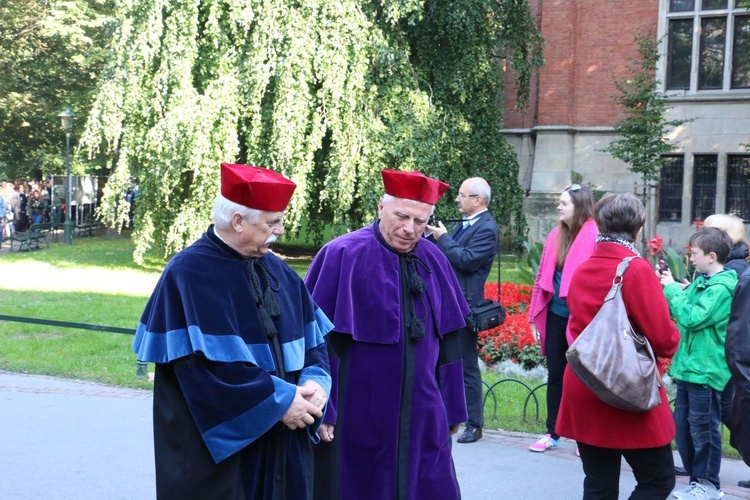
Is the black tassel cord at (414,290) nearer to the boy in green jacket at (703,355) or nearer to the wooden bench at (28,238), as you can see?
the boy in green jacket at (703,355)

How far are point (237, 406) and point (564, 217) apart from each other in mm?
3557

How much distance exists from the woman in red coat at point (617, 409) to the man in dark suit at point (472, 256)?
80.5 inches

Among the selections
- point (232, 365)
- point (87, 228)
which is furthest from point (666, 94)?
point (232, 365)

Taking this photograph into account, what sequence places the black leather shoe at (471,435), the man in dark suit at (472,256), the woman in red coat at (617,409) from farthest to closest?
the black leather shoe at (471,435), the man in dark suit at (472,256), the woman in red coat at (617,409)

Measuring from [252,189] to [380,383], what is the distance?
137 centimetres

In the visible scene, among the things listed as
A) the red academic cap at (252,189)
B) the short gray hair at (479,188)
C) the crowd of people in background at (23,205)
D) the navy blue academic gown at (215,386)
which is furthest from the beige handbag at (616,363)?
the crowd of people in background at (23,205)

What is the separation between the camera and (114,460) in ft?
20.2

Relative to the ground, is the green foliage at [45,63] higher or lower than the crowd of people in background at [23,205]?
higher

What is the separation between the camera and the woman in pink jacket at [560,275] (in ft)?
20.1

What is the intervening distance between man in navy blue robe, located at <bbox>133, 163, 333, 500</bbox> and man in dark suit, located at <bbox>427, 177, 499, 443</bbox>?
120 inches

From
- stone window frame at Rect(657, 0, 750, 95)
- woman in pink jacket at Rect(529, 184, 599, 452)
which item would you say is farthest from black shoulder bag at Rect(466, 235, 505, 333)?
stone window frame at Rect(657, 0, 750, 95)

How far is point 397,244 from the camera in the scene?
14.4 ft

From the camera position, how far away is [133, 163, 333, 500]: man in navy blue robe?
320 centimetres

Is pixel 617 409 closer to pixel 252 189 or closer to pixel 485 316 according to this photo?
pixel 252 189
